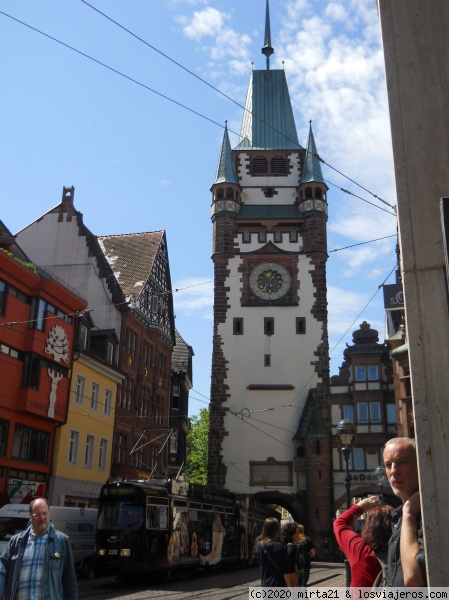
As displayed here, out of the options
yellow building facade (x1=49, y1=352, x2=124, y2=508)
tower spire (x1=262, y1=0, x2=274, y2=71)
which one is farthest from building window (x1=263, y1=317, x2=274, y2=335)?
tower spire (x1=262, y1=0, x2=274, y2=71)

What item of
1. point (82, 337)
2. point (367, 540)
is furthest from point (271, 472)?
point (367, 540)

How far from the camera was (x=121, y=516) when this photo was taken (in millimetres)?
19188

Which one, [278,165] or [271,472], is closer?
[271,472]

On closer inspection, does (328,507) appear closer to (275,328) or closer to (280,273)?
(275,328)

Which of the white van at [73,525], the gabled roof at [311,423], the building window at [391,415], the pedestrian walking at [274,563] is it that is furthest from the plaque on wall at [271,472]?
the pedestrian walking at [274,563]

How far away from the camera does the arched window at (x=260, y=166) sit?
45750mm

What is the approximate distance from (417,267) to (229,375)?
36.2m

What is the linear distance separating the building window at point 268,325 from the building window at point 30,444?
616 inches

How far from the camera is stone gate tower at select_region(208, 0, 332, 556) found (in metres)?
38.2

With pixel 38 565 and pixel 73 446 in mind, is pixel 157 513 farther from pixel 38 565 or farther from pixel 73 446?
pixel 38 565

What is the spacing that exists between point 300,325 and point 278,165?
11534 mm

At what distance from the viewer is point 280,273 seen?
42.0 meters

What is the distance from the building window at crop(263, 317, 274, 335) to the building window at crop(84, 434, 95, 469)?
12400 mm

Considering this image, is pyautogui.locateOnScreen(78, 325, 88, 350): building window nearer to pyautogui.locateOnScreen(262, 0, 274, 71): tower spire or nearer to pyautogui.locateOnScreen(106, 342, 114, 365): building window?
pyautogui.locateOnScreen(106, 342, 114, 365): building window
